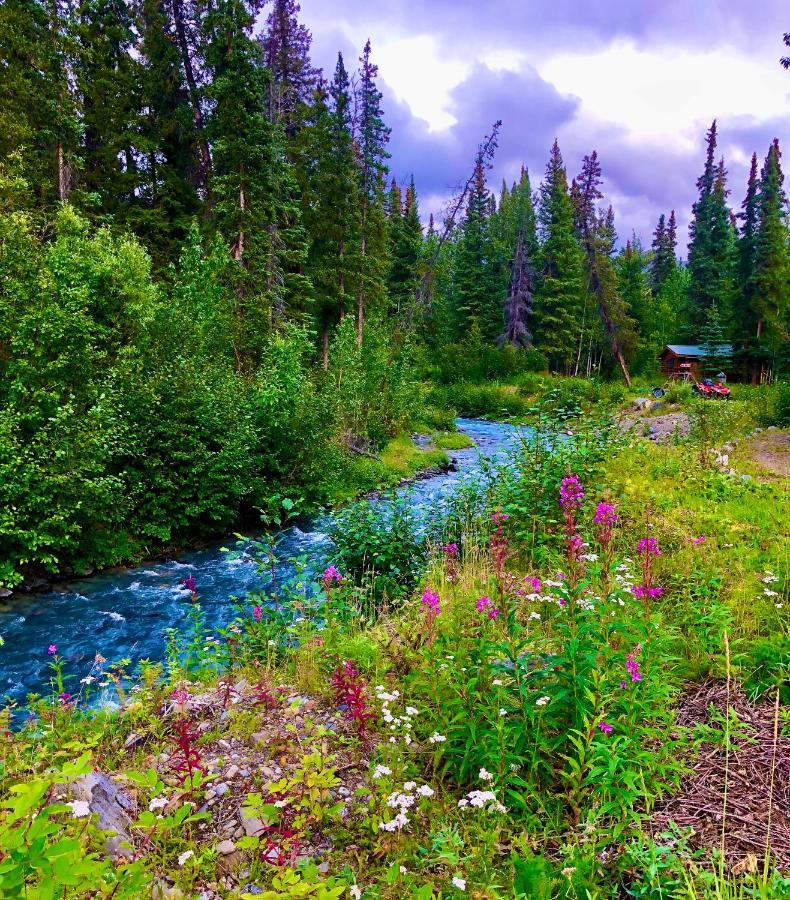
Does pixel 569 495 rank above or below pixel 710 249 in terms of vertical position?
below

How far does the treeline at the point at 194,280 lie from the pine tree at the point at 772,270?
0.14 metres

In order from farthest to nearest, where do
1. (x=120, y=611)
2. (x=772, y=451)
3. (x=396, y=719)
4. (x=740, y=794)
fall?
(x=772, y=451) → (x=120, y=611) → (x=396, y=719) → (x=740, y=794)

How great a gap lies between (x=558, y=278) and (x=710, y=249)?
13.7 meters

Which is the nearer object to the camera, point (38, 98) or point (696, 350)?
point (38, 98)

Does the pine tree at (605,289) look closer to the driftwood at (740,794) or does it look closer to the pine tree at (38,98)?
the pine tree at (38,98)

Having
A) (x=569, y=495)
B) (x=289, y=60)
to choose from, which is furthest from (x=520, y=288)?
(x=569, y=495)

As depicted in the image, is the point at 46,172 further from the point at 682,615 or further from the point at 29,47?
the point at 682,615

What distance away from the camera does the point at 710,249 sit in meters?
45.9

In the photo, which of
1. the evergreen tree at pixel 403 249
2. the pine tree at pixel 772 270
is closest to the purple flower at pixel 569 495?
the pine tree at pixel 772 270

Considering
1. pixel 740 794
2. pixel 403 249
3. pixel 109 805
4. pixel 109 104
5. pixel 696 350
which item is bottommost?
pixel 109 805

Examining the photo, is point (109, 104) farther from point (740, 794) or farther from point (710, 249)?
point (710, 249)

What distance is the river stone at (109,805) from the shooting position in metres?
2.61

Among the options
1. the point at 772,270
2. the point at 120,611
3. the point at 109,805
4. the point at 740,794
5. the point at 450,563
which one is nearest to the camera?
the point at 740,794

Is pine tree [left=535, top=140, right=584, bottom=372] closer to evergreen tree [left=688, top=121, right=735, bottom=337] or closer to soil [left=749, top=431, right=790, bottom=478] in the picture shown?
evergreen tree [left=688, top=121, right=735, bottom=337]
